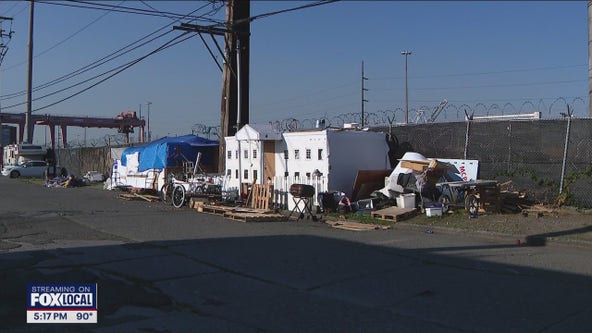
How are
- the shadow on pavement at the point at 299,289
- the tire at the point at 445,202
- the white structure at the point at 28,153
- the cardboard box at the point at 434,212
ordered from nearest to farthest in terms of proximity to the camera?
the shadow on pavement at the point at 299,289 < the cardboard box at the point at 434,212 < the tire at the point at 445,202 < the white structure at the point at 28,153

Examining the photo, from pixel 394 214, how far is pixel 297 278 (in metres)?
6.79

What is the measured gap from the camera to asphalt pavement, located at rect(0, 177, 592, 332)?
6.38 meters

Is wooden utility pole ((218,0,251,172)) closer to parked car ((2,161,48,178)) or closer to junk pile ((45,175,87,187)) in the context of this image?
junk pile ((45,175,87,187))

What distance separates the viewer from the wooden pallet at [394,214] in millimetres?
14914

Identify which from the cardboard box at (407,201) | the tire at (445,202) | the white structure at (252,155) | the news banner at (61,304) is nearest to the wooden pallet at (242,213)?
the white structure at (252,155)

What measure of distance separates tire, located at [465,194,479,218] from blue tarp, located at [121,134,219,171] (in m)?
12.1

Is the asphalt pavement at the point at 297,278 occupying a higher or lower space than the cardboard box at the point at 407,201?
lower

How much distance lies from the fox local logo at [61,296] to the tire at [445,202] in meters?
9.97

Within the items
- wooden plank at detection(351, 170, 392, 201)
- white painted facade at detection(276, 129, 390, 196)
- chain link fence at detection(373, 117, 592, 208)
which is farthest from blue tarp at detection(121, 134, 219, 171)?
chain link fence at detection(373, 117, 592, 208)

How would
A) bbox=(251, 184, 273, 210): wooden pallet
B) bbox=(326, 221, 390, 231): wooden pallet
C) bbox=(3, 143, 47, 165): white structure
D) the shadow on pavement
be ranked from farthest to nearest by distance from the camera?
bbox=(3, 143, 47, 165): white structure
bbox=(251, 184, 273, 210): wooden pallet
bbox=(326, 221, 390, 231): wooden pallet
the shadow on pavement

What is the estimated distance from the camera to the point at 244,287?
8.12 meters

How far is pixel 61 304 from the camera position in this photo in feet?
22.0

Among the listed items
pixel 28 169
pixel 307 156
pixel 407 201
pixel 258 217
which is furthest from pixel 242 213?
pixel 28 169

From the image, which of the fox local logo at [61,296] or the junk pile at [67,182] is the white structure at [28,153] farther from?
the fox local logo at [61,296]
